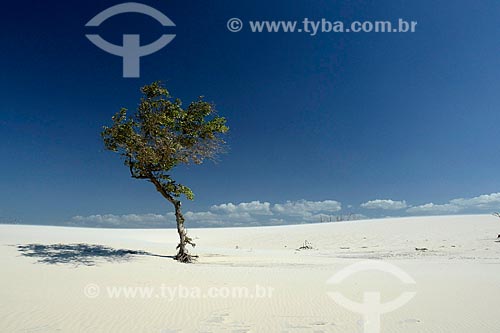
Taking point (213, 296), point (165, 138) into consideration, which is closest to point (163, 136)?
point (165, 138)

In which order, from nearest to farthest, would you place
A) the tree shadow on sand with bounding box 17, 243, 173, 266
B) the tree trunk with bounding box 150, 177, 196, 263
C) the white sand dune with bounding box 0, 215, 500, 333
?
the white sand dune with bounding box 0, 215, 500, 333
the tree shadow on sand with bounding box 17, 243, 173, 266
the tree trunk with bounding box 150, 177, 196, 263

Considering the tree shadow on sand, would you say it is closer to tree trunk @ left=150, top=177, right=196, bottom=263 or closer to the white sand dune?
the white sand dune

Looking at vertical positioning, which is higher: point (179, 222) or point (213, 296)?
point (179, 222)

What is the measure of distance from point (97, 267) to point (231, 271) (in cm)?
563

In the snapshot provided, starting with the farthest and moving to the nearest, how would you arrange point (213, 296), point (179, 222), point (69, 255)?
point (179, 222) < point (69, 255) < point (213, 296)

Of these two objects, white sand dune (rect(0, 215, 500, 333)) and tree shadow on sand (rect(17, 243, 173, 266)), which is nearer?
white sand dune (rect(0, 215, 500, 333))

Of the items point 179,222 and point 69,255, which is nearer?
point 69,255

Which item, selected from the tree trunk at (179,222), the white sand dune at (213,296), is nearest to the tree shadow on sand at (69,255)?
the white sand dune at (213,296)

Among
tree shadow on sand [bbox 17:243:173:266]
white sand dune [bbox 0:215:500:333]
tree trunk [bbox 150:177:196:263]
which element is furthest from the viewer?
tree trunk [bbox 150:177:196:263]

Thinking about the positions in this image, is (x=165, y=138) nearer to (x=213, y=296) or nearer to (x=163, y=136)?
(x=163, y=136)

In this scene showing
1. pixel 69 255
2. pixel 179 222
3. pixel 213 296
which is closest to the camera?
pixel 213 296

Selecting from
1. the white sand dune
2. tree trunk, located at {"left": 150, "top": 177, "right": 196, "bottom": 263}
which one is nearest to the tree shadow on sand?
the white sand dune

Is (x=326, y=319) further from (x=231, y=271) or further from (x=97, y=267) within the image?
(x=97, y=267)

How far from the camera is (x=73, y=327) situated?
24.1 ft
